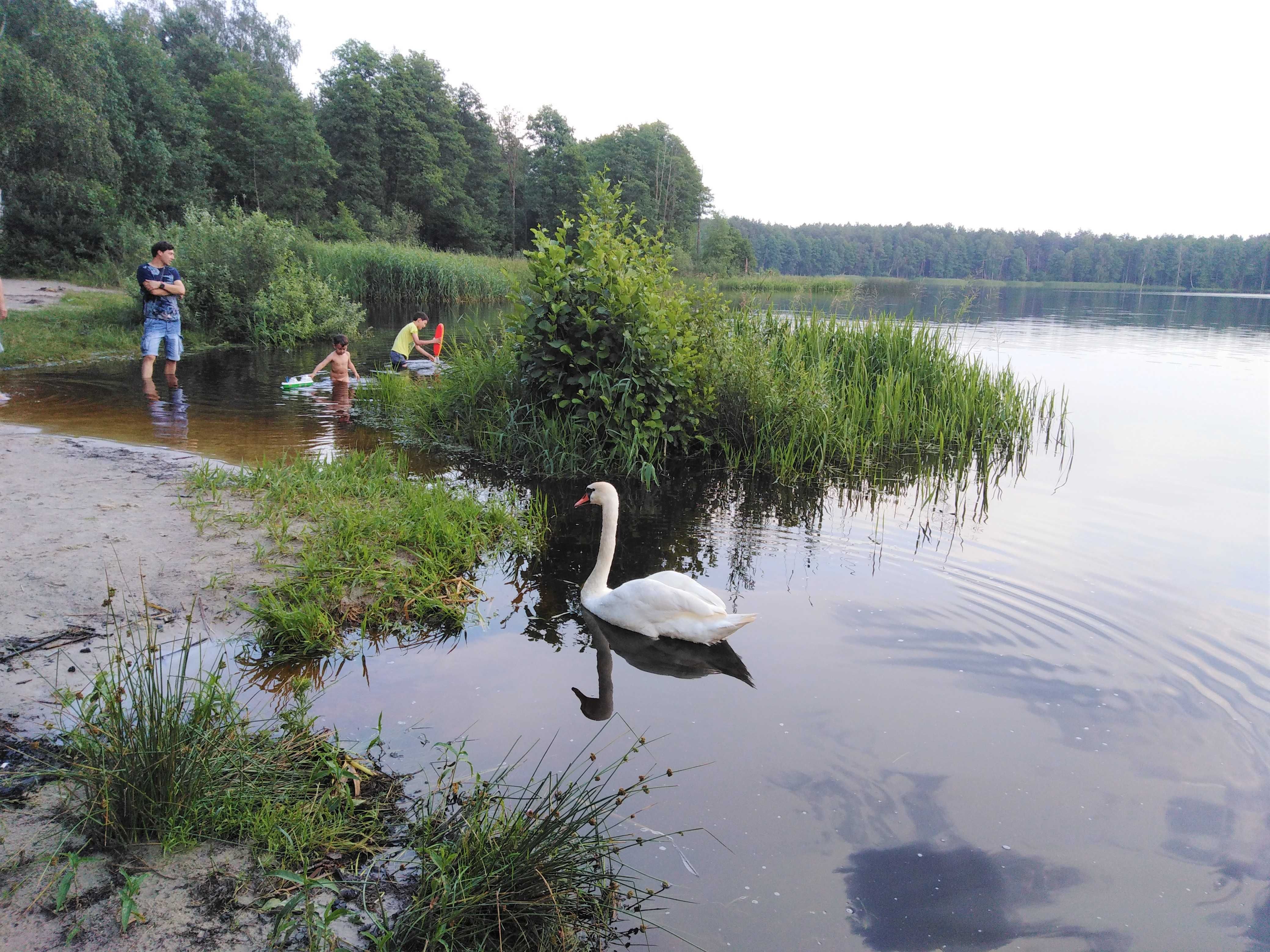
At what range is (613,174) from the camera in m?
74.7

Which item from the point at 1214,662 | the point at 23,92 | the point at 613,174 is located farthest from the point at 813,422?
the point at 613,174

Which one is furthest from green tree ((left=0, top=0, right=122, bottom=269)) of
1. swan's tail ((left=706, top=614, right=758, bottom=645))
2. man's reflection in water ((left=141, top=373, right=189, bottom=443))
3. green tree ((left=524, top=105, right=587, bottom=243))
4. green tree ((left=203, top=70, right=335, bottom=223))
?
green tree ((left=524, top=105, right=587, bottom=243))

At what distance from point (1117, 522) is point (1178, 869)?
585 centimetres

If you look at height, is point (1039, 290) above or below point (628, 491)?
above

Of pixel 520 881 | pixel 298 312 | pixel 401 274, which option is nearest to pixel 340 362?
pixel 298 312

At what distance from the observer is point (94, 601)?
A: 4.86 metres

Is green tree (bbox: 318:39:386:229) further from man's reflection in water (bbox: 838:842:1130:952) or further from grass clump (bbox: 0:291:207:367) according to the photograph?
man's reflection in water (bbox: 838:842:1130:952)

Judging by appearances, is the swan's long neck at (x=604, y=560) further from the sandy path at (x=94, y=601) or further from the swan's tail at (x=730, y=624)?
the sandy path at (x=94, y=601)

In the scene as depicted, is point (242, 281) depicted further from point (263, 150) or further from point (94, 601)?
point (263, 150)

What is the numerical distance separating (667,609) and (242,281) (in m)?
18.4

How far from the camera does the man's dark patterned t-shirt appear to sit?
40.2ft

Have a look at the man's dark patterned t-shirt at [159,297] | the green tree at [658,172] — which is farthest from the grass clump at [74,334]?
the green tree at [658,172]

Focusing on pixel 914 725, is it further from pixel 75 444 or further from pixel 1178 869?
pixel 75 444

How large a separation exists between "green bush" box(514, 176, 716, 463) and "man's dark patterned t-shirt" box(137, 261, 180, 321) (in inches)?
273
